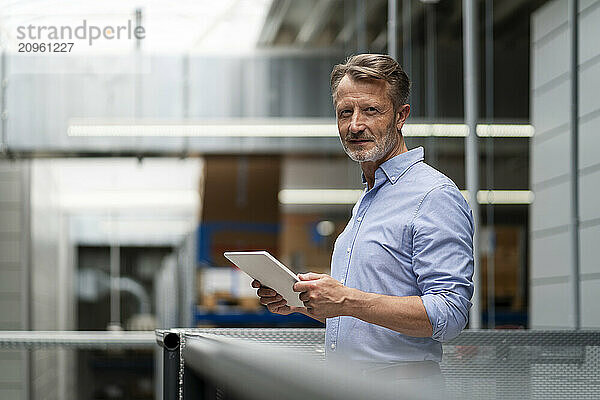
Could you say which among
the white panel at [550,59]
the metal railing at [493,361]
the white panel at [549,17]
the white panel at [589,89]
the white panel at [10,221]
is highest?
the white panel at [549,17]

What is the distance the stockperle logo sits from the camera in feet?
15.7

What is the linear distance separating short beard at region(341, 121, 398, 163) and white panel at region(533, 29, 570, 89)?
236cm

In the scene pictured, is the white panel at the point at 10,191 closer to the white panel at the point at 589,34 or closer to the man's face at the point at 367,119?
the white panel at the point at 589,34

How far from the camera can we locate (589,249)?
3.60 meters

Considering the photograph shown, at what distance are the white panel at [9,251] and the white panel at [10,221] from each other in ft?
0.24

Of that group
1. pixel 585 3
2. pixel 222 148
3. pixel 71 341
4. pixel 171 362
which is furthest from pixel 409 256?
pixel 222 148

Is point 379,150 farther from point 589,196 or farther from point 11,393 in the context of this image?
point 11,393

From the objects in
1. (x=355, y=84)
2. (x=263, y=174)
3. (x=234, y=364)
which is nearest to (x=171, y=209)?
(x=263, y=174)

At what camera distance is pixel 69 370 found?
7133mm

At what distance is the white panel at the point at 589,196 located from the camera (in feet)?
11.7

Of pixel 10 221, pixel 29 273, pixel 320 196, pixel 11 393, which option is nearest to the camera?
pixel 11 393

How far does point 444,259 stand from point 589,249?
7.15 feet

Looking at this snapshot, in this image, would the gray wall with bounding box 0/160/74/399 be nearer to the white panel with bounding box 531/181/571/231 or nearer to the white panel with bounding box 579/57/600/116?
the white panel with bounding box 531/181/571/231

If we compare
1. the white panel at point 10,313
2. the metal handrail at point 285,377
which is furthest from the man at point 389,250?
the white panel at point 10,313
